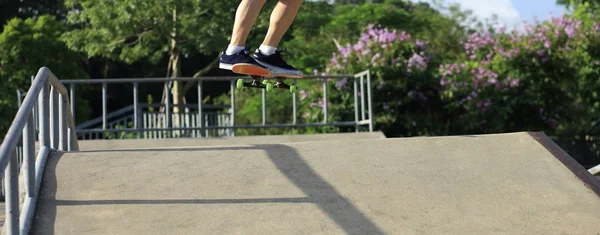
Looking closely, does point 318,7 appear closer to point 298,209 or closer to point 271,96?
point 271,96

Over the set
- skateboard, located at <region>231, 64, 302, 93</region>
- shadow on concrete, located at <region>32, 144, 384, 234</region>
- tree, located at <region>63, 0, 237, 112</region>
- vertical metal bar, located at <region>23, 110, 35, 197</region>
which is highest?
tree, located at <region>63, 0, 237, 112</region>

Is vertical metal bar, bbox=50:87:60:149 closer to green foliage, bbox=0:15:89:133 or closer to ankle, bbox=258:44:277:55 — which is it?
ankle, bbox=258:44:277:55

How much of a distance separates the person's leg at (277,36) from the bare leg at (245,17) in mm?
202

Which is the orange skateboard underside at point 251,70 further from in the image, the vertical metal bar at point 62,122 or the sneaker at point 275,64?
the vertical metal bar at point 62,122

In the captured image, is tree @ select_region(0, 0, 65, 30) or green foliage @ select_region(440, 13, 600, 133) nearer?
green foliage @ select_region(440, 13, 600, 133)

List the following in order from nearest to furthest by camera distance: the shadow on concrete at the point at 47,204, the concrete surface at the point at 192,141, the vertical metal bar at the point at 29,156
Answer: the shadow on concrete at the point at 47,204
the vertical metal bar at the point at 29,156
the concrete surface at the point at 192,141

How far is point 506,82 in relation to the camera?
16047mm

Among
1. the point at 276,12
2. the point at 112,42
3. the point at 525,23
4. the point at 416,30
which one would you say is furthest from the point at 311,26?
the point at 276,12

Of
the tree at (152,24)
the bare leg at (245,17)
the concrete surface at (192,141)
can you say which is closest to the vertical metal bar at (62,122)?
the bare leg at (245,17)

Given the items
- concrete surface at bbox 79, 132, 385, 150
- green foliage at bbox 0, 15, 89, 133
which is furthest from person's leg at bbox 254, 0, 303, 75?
green foliage at bbox 0, 15, 89, 133

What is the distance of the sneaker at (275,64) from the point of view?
5.71m

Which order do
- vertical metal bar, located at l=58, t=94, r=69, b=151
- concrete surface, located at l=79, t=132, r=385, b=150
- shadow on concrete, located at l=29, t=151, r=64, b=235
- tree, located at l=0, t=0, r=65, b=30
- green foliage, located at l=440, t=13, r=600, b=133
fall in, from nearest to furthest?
1. shadow on concrete, located at l=29, t=151, r=64, b=235
2. vertical metal bar, located at l=58, t=94, r=69, b=151
3. concrete surface, located at l=79, t=132, r=385, b=150
4. green foliage, located at l=440, t=13, r=600, b=133
5. tree, located at l=0, t=0, r=65, b=30

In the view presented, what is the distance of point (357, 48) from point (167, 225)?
11.1 metres

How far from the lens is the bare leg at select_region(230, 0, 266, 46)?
5.35 m
